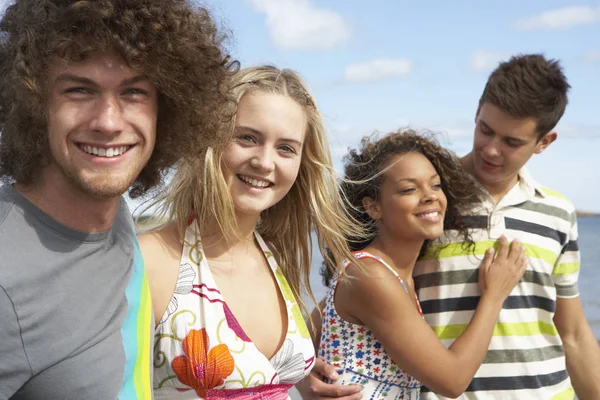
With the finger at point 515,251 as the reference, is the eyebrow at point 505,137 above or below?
above

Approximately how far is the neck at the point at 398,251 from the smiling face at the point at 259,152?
0.77 m

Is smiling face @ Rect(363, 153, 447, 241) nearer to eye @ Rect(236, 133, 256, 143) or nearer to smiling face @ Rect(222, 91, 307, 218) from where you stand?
smiling face @ Rect(222, 91, 307, 218)

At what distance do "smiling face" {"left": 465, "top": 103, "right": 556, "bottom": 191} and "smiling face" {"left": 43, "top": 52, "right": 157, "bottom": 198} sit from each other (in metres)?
2.08

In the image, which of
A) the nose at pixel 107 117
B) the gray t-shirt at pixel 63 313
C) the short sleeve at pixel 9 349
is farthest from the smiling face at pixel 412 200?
the short sleeve at pixel 9 349

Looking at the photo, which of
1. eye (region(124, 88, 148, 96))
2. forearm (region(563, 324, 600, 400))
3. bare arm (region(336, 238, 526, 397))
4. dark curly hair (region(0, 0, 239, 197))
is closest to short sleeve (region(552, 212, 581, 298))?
forearm (region(563, 324, 600, 400))

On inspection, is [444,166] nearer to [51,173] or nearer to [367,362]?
[367,362]

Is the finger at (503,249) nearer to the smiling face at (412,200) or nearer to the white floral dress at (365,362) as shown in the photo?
the smiling face at (412,200)

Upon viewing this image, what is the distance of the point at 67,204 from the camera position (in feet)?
6.40

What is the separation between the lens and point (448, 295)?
3.39m

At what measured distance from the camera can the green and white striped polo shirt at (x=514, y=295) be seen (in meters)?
3.38

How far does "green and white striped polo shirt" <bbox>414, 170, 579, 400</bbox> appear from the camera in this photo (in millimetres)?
3385

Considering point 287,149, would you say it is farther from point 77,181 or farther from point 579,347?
point 579,347

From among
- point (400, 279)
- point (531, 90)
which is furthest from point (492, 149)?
point (400, 279)

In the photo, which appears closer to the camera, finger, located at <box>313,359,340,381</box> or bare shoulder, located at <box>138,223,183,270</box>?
bare shoulder, located at <box>138,223,183,270</box>
